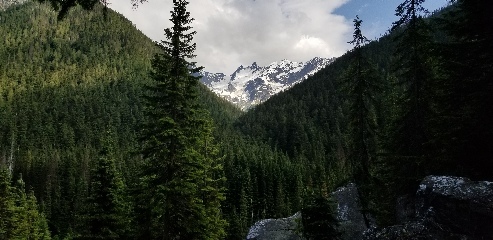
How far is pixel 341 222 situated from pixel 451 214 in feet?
61.6

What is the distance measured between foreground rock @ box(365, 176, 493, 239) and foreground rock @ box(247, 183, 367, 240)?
1691 centimetres

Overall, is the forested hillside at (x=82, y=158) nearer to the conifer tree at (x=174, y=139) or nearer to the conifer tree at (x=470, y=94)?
the conifer tree at (x=174, y=139)

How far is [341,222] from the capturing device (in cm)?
2658

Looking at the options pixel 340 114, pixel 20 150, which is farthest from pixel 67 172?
pixel 340 114

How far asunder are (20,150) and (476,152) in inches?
5299

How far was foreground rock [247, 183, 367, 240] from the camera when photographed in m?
26.2

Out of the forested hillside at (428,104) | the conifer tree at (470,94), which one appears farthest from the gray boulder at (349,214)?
the conifer tree at (470,94)

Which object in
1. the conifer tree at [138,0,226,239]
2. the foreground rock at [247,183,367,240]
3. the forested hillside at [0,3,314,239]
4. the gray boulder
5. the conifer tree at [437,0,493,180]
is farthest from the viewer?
the forested hillside at [0,3,314,239]

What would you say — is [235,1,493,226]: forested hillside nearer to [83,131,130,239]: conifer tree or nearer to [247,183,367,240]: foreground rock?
[247,183,367,240]: foreground rock

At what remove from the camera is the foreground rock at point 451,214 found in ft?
27.0

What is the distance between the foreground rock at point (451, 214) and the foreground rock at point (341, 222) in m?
16.9

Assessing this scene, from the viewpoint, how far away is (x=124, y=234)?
24328 mm

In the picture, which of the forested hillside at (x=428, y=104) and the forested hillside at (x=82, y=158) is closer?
the forested hillside at (x=428, y=104)

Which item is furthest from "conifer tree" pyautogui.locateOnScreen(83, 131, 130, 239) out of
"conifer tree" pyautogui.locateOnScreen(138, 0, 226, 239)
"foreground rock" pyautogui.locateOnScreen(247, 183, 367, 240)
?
"foreground rock" pyautogui.locateOnScreen(247, 183, 367, 240)
